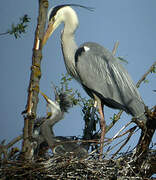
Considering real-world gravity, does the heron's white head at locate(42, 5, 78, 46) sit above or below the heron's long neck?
above

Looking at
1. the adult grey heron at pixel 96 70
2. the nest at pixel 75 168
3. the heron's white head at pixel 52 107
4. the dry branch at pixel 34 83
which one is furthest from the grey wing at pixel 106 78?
the dry branch at pixel 34 83

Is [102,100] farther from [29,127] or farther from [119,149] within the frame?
[29,127]

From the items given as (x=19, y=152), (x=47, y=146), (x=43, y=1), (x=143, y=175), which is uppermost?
(x=43, y=1)

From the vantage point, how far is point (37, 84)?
264cm

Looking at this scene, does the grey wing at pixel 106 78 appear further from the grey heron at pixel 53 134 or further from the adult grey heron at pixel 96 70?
the grey heron at pixel 53 134

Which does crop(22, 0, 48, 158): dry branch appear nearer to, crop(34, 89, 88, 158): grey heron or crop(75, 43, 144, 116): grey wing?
crop(34, 89, 88, 158): grey heron

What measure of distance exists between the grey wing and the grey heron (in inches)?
14.7

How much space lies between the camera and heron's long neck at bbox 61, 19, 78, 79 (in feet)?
13.3

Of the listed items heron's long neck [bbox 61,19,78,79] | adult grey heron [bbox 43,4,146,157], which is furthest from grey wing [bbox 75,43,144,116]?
heron's long neck [bbox 61,19,78,79]

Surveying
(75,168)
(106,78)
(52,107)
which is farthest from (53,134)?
(106,78)

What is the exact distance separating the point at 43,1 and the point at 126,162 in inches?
55.8

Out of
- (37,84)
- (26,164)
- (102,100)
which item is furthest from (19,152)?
(102,100)

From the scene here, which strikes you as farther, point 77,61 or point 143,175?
point 77,61

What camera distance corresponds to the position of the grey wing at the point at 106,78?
3708 millimetres
